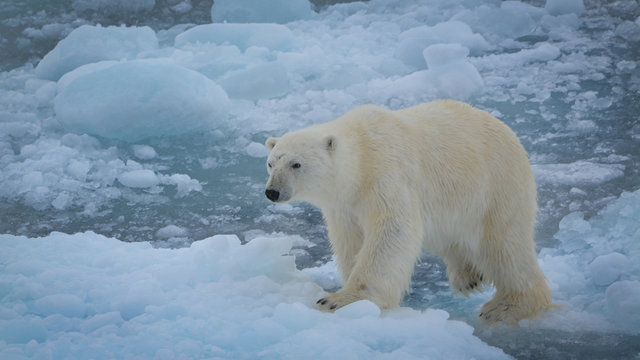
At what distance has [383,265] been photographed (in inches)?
129

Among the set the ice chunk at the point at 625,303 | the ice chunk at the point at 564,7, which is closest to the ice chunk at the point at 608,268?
the ice chunk at the point at 625,303

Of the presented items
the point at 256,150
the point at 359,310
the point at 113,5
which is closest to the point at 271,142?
the point at 359,310

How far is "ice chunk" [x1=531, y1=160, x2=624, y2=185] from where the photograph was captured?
16.9 ft

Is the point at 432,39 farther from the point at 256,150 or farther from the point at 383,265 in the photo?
the point at 383,265

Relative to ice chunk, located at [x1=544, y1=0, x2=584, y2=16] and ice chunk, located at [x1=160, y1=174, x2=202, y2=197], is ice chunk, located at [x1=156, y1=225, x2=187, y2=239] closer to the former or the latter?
ice chunk, located at [x1=160, y1=174, x2=202, y2=197]

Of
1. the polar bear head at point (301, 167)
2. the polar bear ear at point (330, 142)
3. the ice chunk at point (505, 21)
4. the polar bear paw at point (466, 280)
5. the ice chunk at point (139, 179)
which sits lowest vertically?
the ice chunk at point (139, 179)

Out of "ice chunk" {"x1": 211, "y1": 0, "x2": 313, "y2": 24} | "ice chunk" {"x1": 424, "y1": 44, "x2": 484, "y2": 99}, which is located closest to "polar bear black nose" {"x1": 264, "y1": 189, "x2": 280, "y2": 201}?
"ice chunk" {"x1": 424, "y1": 44, "x2": 484, "y2": 99}

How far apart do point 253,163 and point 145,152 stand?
85 cm

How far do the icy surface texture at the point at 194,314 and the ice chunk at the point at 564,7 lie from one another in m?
6.65

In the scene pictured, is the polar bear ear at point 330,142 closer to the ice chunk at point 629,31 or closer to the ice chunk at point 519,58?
the ice chunk at point 519,58

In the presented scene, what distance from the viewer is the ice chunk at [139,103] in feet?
20.1

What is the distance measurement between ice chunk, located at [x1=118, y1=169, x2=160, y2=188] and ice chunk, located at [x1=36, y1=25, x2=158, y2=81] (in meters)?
2.56

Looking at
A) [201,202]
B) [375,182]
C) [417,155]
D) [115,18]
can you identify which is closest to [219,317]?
[375,182]

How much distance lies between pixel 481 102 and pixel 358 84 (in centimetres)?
116
